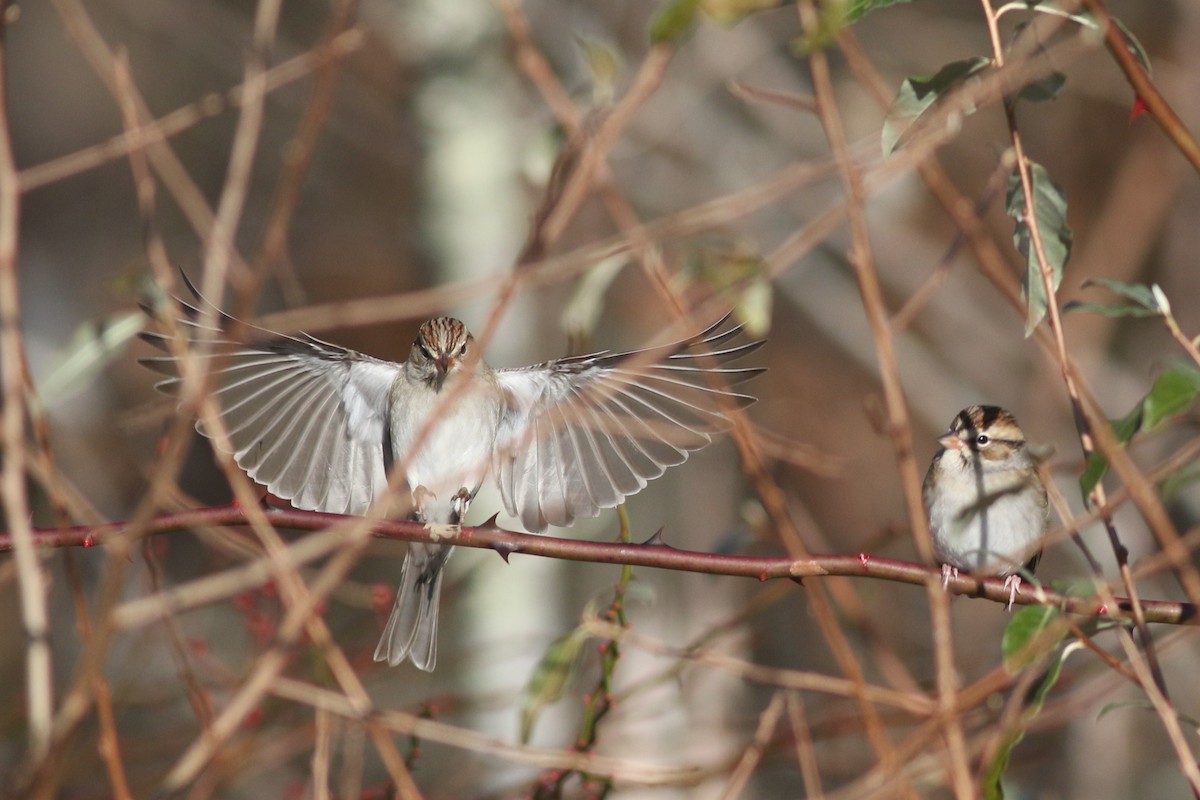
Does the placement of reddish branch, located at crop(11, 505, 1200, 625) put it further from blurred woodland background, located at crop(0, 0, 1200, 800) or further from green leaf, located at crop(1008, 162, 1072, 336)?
green leaf, located at crop(1008, 162, 1072, 336)

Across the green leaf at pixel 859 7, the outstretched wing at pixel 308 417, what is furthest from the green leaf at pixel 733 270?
the outstretched wing at pixel 308 417

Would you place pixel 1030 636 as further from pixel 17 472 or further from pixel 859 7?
pixel 17 472

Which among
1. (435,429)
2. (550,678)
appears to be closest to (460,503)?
(435,429)

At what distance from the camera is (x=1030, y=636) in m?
2.09

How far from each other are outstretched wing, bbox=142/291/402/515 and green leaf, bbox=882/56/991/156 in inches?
85.6

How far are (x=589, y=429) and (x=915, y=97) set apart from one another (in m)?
2.06

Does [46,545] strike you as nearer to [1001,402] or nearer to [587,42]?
[587,42]

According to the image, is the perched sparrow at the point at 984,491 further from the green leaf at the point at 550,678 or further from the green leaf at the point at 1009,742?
the green leaf at the point at 1009,742

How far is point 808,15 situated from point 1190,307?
215 inches

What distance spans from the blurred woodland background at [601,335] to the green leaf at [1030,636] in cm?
15

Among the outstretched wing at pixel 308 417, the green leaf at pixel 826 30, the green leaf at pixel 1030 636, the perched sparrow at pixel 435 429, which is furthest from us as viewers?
the outstretched wing at pixel 308 417

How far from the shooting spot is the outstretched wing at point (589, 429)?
3.92m

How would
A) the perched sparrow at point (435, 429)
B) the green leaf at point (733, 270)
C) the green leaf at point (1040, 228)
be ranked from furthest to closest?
the perched sparrow at point (435, 429) < the green leaf at point (733, 270) < the green leaf at point (1040, 228)

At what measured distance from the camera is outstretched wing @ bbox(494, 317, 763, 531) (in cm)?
392
